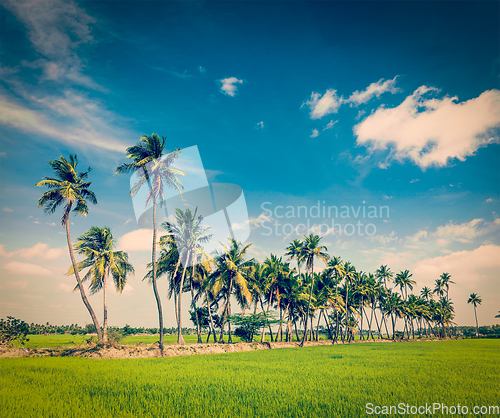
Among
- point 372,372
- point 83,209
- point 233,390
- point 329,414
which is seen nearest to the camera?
point 329,414

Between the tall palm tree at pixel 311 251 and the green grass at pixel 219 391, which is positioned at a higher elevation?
the tall palm tree at pixel 311 251

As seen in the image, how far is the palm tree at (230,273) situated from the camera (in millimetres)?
36969

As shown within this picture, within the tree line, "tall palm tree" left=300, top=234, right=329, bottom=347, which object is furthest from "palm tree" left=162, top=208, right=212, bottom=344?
"tall palm tree" left=300, top=234, right=329, bottom=347

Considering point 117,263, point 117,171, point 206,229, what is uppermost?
point 117,171

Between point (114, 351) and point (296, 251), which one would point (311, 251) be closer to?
point (296, 251)

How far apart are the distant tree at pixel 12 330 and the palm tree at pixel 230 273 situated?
19422 mm

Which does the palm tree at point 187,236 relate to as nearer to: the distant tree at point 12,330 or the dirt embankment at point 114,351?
the dirt embankment at point 114,351

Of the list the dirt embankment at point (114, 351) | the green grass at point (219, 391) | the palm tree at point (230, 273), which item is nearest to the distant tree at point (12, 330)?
the dirt embankment at point (114, 351)

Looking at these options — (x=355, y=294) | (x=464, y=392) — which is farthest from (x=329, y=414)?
(x=355, y=294)

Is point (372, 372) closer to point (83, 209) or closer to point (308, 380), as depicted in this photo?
point (308, 380)

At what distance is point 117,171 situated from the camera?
27.3m

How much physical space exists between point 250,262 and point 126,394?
3060cm

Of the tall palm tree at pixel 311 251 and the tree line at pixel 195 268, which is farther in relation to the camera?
the tall palm tree at pixel 311 251

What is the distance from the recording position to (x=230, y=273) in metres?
38.2
